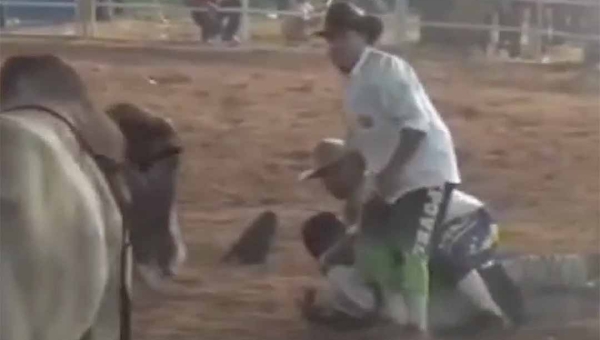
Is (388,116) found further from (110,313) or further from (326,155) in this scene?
(110,313)

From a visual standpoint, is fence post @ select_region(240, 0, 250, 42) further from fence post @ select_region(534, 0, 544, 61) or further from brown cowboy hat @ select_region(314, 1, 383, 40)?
fence post @ select_region(534, 0, 544, 61)

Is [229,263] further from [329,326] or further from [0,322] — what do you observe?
[0,322]

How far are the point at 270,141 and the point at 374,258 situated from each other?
0.20m

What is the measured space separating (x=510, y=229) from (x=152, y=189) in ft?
1.61

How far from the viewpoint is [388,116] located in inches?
72.1

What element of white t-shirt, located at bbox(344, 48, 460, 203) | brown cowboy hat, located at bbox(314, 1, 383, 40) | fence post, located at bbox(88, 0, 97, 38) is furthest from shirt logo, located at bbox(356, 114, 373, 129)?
fence post, located at bbox(88, 0, 97, 38)

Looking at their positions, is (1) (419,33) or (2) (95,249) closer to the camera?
(2) (95,249)

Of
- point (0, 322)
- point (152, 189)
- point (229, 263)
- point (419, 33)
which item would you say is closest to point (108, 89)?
point (152, 189)

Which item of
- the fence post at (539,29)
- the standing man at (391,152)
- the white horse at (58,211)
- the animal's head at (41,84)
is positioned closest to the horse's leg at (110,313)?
the white horse at (58,211)

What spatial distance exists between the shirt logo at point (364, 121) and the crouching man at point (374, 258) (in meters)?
0.04

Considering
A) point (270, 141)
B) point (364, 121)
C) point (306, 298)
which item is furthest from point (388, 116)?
point (306, 298)

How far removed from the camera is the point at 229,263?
1.86 meters

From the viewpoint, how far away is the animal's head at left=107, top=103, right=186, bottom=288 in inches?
67.1

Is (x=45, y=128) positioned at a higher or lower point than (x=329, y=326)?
higher
